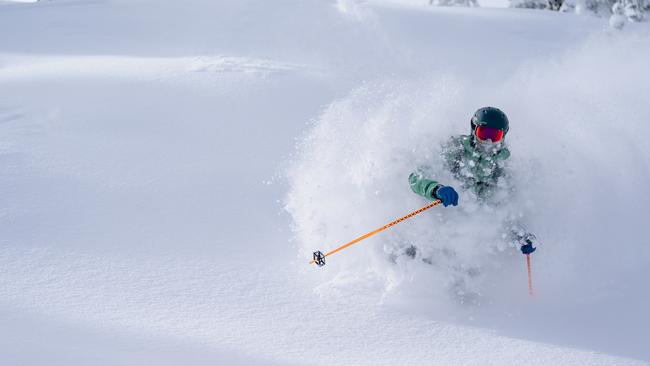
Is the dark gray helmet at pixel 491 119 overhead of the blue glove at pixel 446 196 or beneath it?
overhead

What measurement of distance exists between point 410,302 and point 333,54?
863cm

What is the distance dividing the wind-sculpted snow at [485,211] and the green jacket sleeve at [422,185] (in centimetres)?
29

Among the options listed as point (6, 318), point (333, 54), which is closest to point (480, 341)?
point (6, 318)

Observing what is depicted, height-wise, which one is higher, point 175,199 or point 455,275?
point 175,199

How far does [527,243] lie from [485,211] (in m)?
0.42

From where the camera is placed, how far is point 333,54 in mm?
11977

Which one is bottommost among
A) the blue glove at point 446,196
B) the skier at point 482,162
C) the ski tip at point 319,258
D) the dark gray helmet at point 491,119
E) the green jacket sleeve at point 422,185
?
the ski tip at point 319,258

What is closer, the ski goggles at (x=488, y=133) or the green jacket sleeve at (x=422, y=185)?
the green jacket sleeve at (x=422, y=185)

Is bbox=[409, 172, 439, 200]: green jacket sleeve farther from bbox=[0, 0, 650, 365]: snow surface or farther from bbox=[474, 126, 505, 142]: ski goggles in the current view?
bbox=[474, 126, 505, 142]: ski goggles

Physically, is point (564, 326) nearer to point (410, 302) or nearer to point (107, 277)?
point (410, 302)

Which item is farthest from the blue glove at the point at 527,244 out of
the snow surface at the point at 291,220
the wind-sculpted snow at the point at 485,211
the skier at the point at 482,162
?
the snow surface at the point at 291,220

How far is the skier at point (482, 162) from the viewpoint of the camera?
444 cm

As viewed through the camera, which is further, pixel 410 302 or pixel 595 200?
pixel 595 200

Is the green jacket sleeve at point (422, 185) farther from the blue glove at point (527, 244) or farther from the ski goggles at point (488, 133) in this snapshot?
the blue glove at point (527, 244)
